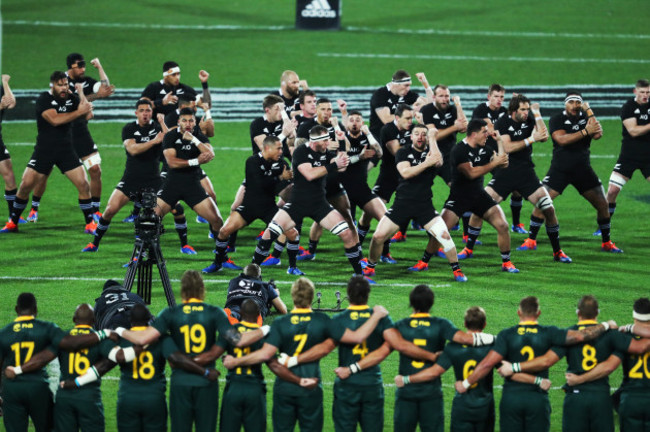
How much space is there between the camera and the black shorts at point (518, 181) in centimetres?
1537

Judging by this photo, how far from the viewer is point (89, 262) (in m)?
15.3

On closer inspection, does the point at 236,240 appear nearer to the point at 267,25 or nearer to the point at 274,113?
the point at 274,113

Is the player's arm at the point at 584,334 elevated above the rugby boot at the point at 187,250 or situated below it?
above

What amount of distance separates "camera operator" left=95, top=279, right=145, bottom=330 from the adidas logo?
21418 millimetres

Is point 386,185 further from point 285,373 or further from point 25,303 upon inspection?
point 25,303

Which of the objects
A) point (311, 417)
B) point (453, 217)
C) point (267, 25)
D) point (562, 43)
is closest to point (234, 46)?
point (267, 25)

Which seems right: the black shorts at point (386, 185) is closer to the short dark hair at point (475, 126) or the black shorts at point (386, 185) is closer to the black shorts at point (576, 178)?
the short dark hair at point (475, 126)

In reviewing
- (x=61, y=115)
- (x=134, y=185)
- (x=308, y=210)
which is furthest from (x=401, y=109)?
(x=61, y=115)

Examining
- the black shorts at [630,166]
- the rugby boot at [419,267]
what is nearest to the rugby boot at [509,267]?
the rugby boot at [419,267]

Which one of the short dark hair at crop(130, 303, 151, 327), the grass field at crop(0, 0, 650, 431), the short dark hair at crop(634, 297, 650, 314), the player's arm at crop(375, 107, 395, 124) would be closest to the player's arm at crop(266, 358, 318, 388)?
the short dark hair at crop(130, 303, 151, 327)

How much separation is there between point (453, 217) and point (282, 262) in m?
2.45

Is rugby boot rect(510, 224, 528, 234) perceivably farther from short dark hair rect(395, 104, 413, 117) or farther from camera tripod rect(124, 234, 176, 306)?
camera tripod rect(124, 234, 176, 306)

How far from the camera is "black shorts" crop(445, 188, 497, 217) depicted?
14.6m

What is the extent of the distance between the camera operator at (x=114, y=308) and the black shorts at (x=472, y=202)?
485cm
